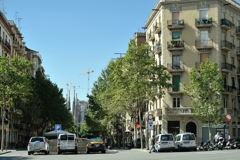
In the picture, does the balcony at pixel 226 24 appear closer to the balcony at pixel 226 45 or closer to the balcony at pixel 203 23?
the balcony at pixel 203 23

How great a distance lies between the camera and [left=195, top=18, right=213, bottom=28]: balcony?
184 ft

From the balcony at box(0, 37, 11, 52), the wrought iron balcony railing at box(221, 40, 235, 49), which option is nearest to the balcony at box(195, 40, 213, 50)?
the wrought iron balcony railing at box(221, 40, 235, 49)

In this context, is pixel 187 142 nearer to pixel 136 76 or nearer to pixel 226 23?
pixel 136 76

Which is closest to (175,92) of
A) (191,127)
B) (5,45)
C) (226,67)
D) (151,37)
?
(191,127)

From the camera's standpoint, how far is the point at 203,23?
56344mm

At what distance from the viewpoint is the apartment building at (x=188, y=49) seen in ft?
183

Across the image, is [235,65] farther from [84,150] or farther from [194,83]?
[84,150]

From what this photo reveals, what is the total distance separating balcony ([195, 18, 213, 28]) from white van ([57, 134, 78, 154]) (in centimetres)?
2649

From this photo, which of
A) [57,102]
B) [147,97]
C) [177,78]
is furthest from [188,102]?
[57,102]

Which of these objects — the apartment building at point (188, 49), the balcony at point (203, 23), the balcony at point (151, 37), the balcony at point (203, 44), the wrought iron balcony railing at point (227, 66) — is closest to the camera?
the apartment building at point (188, 49)

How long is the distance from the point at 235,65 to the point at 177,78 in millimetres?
9709

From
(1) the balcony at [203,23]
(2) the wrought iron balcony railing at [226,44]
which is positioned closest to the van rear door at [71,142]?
(1) the balcony at [203,23]

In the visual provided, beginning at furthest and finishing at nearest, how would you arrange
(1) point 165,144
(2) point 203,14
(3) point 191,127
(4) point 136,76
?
1. (2) point 203,14
2. (3) point 191,127
3. (4) point 136,76
4. (1) point 165,144

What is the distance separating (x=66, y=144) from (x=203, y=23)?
1097 inches
